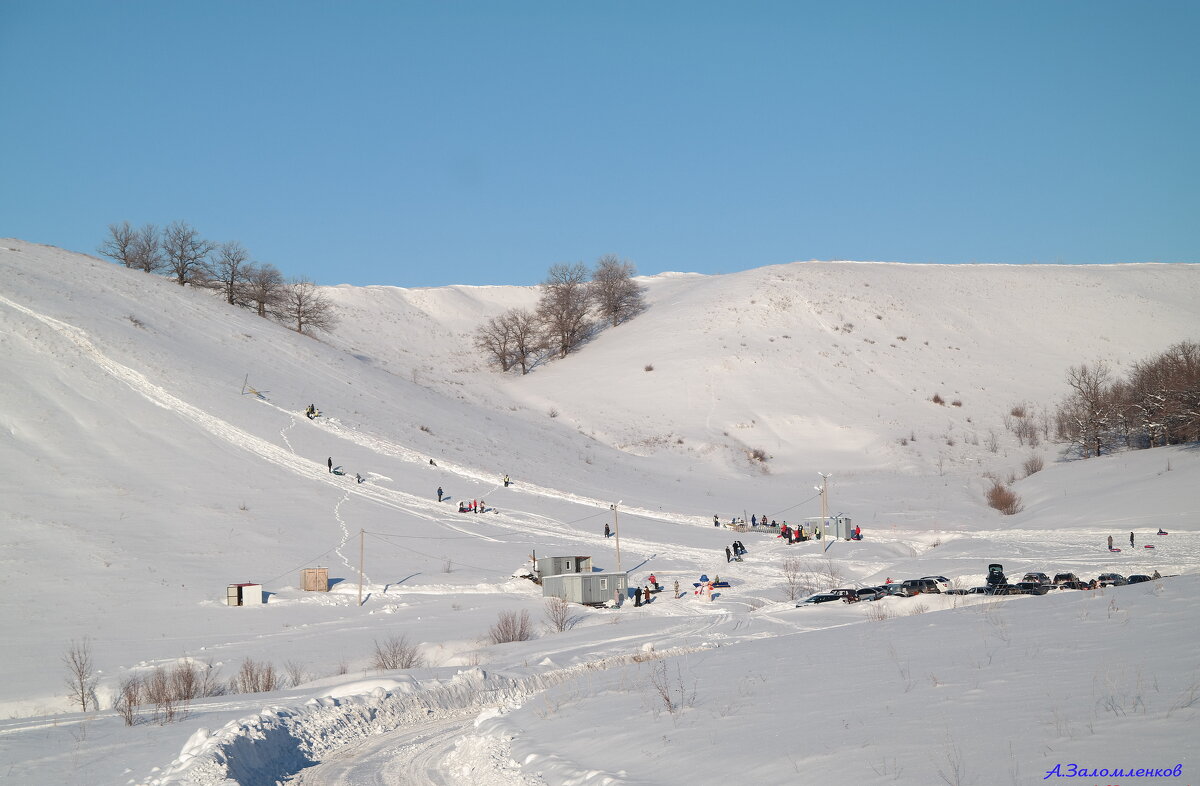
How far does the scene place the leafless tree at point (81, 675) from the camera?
18.9 metres

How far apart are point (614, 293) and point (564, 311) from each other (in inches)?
402

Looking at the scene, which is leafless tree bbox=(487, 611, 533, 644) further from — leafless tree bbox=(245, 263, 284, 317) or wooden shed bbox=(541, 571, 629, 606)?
leafless tree bbox=(245, 263, 284, 317)

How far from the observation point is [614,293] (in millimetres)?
114250

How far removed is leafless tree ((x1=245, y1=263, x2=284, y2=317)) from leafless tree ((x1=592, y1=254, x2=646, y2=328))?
39296 millimetres

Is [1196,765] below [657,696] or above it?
above

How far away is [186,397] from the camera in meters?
54.5

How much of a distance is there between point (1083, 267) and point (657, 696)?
133477 mm

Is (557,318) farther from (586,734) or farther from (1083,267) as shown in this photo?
(586,734)

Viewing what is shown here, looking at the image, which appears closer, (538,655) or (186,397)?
(538,655)

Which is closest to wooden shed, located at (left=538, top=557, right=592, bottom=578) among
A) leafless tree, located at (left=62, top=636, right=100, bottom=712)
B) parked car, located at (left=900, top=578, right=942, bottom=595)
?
parked car, located at (left=900, top=578, right=942, bottom=595)

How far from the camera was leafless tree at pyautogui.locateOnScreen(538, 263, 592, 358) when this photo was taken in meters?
106

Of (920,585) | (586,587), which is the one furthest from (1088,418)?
(586,587)

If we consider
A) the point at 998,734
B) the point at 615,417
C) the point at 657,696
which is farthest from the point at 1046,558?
the point at 615,417

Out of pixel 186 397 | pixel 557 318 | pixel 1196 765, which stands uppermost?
pixel 557 318
